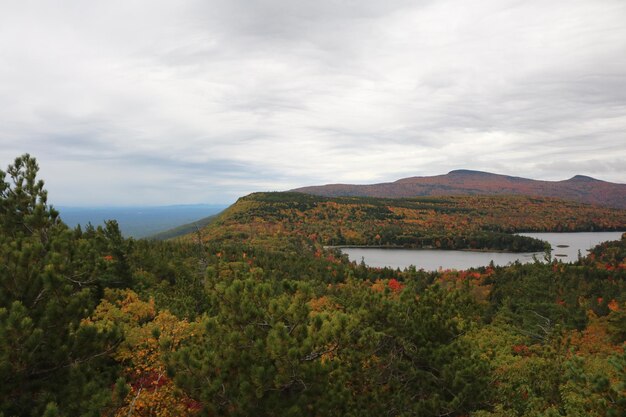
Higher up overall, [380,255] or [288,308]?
[288,308]

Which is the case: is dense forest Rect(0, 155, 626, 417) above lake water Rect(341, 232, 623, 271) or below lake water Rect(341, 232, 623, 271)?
above

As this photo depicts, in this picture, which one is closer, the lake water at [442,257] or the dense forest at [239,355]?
the dense forest at [239,355]

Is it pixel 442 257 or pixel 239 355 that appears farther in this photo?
pixel 442 257

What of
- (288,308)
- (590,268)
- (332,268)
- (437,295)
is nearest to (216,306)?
(288,308)

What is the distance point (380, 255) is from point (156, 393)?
559 ft

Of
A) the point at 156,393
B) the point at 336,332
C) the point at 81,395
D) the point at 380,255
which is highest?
the point at 336,332

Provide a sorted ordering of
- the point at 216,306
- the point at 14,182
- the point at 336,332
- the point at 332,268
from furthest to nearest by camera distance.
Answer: the point at 332,268
the point at 14,182
the point at 216,306
the point at 336,332

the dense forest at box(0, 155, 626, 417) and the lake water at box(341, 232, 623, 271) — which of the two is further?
the lake water at box(341, 232, 623, 271)

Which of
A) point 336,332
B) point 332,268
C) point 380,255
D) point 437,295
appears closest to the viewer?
point 336,332

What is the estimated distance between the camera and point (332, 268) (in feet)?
331

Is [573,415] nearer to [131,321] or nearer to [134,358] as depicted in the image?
[134,358]

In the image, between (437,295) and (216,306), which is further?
(437,295)

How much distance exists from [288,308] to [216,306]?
2.74 meters

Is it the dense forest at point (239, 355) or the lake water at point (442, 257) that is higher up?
the dense forest at point (239, 355)
